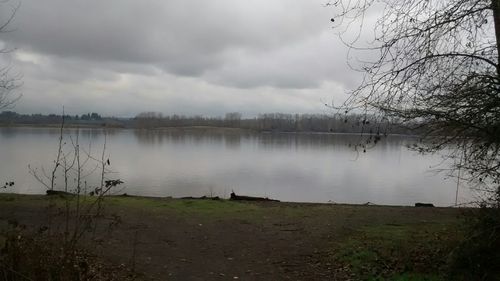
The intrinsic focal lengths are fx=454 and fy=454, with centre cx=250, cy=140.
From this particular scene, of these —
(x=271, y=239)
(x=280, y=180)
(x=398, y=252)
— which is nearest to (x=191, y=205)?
(x=271, y=239)

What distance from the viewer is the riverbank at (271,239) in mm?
6719

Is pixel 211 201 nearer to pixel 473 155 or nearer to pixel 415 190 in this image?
pixel 473 155

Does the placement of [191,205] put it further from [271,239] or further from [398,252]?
[398,252]

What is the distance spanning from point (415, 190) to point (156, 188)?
1344 centimetres

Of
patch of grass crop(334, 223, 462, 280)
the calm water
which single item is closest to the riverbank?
patch of grass crop(334, 223, 462, 280)

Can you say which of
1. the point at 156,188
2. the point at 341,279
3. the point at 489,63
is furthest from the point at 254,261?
the point at 156,188

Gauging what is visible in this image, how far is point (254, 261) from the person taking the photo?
736 cm

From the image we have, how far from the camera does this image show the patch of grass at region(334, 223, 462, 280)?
6.32m

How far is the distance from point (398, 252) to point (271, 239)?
2.47 metres

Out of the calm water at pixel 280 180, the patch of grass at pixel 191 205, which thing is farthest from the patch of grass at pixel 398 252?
the calm water at pixel 280 180

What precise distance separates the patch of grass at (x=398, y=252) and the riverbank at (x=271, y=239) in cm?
1

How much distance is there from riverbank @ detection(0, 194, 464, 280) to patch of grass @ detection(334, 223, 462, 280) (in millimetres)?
14

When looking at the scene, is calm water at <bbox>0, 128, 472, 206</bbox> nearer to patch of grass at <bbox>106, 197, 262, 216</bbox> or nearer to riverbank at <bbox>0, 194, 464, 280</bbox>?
patch of grass at <bbox>106, 197, 262, 216</bbox>

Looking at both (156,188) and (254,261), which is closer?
(254,261)
